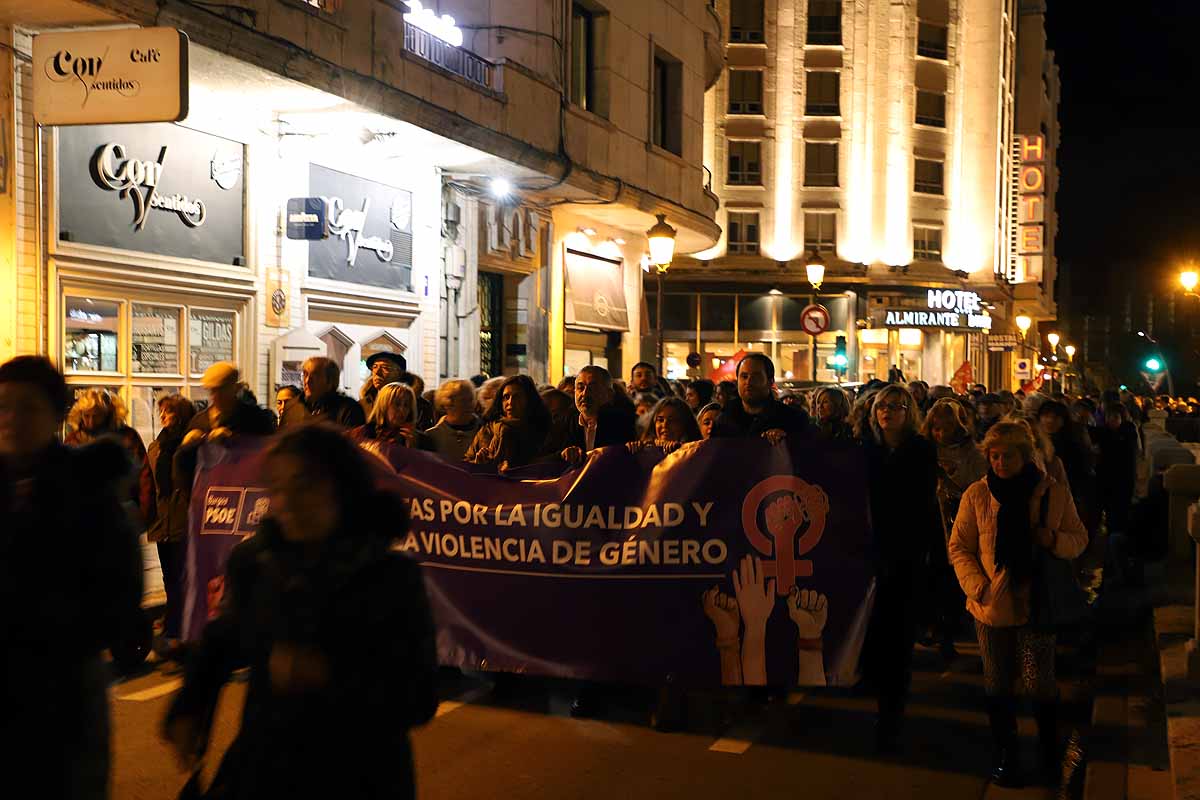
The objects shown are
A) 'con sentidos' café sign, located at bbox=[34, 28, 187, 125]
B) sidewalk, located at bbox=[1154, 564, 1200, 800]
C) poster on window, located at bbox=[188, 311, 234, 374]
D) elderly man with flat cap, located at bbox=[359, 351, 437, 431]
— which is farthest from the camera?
poster on window, located at bbox=[188, 311, 234, 374]

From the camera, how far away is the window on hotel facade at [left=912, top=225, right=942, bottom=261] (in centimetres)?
5331

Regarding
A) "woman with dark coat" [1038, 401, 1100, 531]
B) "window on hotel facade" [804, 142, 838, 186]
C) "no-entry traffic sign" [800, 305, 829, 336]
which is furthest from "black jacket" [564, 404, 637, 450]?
"window on hotel facade" [804, 142, 838, 186]

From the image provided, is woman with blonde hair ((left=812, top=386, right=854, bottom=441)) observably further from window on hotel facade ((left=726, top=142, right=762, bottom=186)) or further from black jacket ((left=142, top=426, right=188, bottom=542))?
window on hotel facade ((left=726, top=142, right=762, bottom=186))

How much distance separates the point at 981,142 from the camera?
2197 inches

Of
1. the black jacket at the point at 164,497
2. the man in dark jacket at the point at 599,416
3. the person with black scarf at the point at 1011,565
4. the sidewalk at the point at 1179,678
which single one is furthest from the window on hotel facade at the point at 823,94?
the person with black scarf at the point at 1011,565

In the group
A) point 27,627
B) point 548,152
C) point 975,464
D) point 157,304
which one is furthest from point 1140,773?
point 548,152

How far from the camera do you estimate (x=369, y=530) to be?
3162 mm

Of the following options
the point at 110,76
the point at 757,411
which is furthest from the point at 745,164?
the point at 757,411

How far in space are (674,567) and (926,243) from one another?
49.0m

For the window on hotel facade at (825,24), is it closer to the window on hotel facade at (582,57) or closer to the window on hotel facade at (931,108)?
the window on hotel facade at (931,108)

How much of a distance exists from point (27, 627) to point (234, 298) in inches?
482

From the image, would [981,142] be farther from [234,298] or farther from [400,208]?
[234,298]

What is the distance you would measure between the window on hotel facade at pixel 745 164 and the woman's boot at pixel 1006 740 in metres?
46.6

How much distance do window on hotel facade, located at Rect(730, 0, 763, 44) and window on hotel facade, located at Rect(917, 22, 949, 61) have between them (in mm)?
7550
